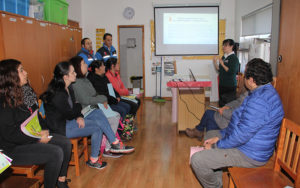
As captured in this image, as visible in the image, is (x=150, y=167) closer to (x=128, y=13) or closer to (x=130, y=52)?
(x=128, y=13)

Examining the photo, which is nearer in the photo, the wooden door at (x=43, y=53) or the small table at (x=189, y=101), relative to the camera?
the wooden door at (x=43, y=53)

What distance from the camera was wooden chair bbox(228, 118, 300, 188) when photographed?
1607 millimetres

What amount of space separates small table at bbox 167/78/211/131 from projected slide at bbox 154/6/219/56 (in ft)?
9.01

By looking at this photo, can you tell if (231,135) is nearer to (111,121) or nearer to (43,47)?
(111,121)

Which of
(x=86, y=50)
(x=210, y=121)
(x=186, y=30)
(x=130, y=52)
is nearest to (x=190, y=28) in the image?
(x=186, y=30)

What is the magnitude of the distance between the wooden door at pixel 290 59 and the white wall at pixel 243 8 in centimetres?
207

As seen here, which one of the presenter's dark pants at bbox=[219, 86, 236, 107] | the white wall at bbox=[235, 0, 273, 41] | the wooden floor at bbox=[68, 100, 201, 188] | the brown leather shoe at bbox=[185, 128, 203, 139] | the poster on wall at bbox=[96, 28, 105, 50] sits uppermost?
the white wall at bbox=[235, 0, 273, 41]

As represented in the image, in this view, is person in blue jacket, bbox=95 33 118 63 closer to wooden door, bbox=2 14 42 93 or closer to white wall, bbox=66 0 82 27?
white wall, bbox=66 0 82 27

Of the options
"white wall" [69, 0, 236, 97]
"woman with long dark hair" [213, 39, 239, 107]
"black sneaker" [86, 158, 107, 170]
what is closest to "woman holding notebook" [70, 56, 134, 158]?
"black sneaker" [86, 158, 107, 170]

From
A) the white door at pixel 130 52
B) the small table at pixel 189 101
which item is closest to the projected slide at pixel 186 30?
the white door at pixel 130 52

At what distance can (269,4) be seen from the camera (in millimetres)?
4098

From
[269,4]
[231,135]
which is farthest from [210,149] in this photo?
[269,4]

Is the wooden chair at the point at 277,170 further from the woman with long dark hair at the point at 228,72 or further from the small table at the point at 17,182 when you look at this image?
the woman with long dark hair at the point at 228,72

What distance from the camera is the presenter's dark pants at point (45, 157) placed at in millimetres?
1923
